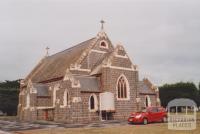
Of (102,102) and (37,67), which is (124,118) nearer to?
(102,102)

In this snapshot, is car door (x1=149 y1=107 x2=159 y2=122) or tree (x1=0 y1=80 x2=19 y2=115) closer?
car door (x1=149 y1=107 x2=159 y2=122)

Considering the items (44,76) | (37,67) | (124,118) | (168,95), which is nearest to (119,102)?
(124,118)

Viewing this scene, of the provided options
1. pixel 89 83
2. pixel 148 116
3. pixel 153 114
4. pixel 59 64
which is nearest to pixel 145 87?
pixel 89 83

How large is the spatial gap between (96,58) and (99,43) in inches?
96.5

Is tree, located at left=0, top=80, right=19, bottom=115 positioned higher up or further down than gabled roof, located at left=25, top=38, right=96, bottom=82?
further down

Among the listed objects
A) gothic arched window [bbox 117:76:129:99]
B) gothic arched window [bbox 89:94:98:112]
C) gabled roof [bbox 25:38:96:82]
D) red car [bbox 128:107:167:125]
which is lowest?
red car [bbox 128:107:167:125]

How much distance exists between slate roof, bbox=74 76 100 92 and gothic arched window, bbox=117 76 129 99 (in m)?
3.01

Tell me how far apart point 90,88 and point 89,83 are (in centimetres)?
110

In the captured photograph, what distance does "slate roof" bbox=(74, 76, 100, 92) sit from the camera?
40656mm

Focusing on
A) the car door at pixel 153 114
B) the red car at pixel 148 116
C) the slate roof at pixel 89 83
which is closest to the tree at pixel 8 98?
the slate roof at pixel 89 83

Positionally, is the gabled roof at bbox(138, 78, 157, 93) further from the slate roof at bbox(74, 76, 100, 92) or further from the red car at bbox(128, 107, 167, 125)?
the red car at bbox(128, 107, 167, 125)

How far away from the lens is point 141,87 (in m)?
49.4

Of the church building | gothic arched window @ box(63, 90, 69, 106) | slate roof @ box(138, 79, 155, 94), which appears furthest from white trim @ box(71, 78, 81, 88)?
slate roof @ box(138, 79, 155, 94)

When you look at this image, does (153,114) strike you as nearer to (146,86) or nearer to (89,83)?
(89,83)
